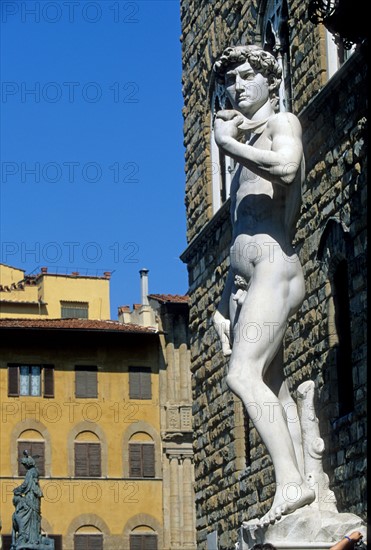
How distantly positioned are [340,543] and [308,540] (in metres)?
0.69

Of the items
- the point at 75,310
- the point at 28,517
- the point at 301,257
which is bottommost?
the point at 301,257

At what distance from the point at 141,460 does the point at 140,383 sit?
263 centimetres

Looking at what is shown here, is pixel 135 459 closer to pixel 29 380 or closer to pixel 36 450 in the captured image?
pixel 36 450

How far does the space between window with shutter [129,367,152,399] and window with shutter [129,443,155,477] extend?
5.70ft

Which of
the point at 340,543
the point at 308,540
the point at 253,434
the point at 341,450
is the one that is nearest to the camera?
the point at 340,543

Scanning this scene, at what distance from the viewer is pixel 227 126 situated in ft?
30.3

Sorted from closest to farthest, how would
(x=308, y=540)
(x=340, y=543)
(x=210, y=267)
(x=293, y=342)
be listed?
(x=340, y=543), (x=308, y=540), (x=293, y=342), (x=210, y=267)

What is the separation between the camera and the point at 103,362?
163 ft

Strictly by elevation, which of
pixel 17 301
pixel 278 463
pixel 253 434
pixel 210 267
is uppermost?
pixel 17 301

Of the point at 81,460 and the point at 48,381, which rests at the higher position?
the point at 48,381

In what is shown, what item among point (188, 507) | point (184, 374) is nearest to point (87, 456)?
point (188, 507)

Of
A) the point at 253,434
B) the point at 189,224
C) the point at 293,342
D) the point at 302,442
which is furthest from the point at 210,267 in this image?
the point at 302,442

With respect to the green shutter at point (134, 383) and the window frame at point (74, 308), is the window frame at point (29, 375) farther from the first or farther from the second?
the window frame at point (74, 308)

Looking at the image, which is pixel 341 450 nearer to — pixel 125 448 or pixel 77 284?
pixel 125 448
